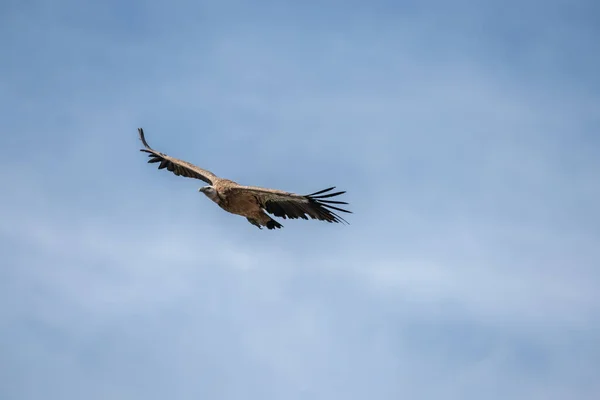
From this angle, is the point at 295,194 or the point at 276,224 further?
the point at 276,224

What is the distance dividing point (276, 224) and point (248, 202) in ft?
3.50

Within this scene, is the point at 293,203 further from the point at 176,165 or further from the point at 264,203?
the point at 176,165

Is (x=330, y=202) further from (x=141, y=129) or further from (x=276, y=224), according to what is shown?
(x=141, y=129)

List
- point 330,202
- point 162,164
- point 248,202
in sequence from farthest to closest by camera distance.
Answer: point 162,164
point 248,202
point 330,202

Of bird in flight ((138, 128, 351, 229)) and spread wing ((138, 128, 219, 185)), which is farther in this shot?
spread wing ((138, 128, 219, 185))

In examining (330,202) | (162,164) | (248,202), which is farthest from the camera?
(162,164)

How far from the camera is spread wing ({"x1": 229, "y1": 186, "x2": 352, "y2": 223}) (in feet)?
68.7

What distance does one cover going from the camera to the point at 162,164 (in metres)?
27.6

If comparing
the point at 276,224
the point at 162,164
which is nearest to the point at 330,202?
the point at 276,224

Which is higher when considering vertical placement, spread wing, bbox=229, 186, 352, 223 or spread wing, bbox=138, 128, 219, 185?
spread wing, bbox=138, 128, 219, 185

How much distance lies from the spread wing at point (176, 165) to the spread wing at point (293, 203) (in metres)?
3.26

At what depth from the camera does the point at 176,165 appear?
27125mm

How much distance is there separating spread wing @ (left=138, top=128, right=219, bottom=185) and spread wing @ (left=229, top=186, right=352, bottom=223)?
10.7 ft

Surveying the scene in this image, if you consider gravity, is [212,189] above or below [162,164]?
below
